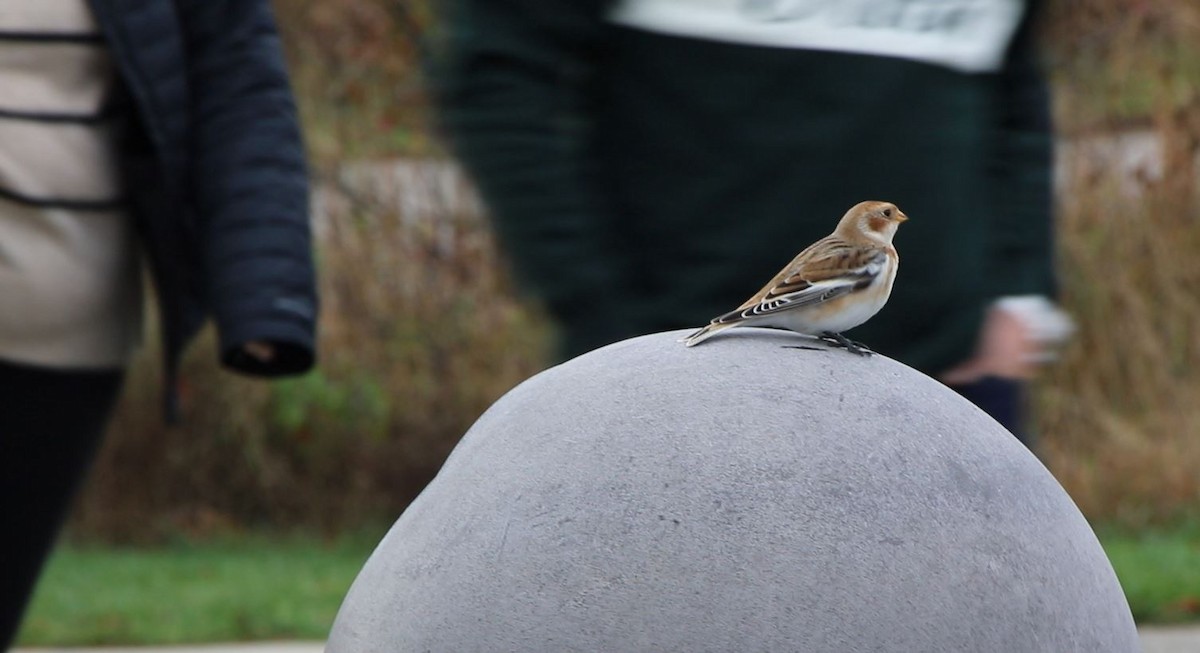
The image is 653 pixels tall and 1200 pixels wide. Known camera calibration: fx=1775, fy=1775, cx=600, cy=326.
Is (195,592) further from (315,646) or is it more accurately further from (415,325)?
(415,325)

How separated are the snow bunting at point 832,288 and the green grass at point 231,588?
3763 mm

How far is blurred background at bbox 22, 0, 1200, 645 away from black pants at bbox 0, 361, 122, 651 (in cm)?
497

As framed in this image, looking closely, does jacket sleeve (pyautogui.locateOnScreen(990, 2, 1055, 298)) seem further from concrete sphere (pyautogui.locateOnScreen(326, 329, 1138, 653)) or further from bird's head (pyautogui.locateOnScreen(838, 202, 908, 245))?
concrete sphere (pyautogui.locateOnScreen(326, 329, 1138, 653))

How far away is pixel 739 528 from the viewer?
102 inches

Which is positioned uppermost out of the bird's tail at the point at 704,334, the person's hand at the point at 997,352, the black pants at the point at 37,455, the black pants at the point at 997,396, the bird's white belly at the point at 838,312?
the bird's white belly at the point at 838,312

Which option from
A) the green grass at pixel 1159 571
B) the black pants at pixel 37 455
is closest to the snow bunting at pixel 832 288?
the black pants at pixel 37 455

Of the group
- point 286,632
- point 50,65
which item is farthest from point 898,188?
point 286,632

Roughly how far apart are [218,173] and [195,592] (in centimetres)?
408

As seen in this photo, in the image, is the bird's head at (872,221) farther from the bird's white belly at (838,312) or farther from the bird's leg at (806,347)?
the bird's leg at (806,347)

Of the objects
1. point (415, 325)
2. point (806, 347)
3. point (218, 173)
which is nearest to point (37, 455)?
point (218, 173)

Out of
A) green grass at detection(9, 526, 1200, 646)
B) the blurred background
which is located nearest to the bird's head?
green grass at detection(9, 526, 1200, 646)

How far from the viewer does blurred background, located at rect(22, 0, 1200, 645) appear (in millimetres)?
9250

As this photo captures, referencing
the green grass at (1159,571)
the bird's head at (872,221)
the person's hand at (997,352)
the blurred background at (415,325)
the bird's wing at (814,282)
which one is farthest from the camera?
the blurred background at (415,325)

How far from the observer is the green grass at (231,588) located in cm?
659
